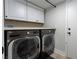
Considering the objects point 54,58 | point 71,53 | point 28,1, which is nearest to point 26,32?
point 28,1

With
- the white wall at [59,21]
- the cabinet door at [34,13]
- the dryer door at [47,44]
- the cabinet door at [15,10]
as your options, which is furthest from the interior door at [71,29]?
the cabinet door at [15,10]

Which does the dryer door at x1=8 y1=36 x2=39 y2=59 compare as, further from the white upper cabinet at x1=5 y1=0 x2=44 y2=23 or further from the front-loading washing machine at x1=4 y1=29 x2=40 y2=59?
the white upper cabinet at x1=5 y1=0 x2=44 y2=23

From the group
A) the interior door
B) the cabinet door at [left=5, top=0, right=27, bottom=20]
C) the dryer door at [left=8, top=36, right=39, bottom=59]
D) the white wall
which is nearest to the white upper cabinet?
the cabinet door at [left=5, top=0, right=27, bottom=20]

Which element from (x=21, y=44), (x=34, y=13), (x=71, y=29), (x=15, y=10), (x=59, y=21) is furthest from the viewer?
(x=59, y=21)

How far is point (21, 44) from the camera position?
1117 millimetres

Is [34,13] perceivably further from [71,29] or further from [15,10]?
[71,29]

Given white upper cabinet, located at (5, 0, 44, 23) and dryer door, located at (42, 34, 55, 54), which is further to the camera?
dryer door, located at (42, 34, 55, 54)

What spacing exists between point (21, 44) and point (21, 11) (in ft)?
3.32

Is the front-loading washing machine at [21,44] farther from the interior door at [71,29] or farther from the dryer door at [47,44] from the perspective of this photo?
the interior door at [71,29]

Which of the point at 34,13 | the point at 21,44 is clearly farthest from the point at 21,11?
the point at 21,44

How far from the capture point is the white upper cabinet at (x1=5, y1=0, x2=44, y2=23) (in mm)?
1470

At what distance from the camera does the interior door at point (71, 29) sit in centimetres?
188

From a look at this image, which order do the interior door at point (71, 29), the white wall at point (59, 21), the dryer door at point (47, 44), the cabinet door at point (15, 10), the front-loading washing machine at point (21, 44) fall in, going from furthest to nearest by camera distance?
the white wall at point (59, 21) < the interior door at point (71, 29) < the dryer door at point (47, 44) < the cabinet door at point (15, 10) < the front-loading washing machine at point (21, 44)

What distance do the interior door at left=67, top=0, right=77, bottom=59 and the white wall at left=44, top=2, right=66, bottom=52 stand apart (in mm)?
206
